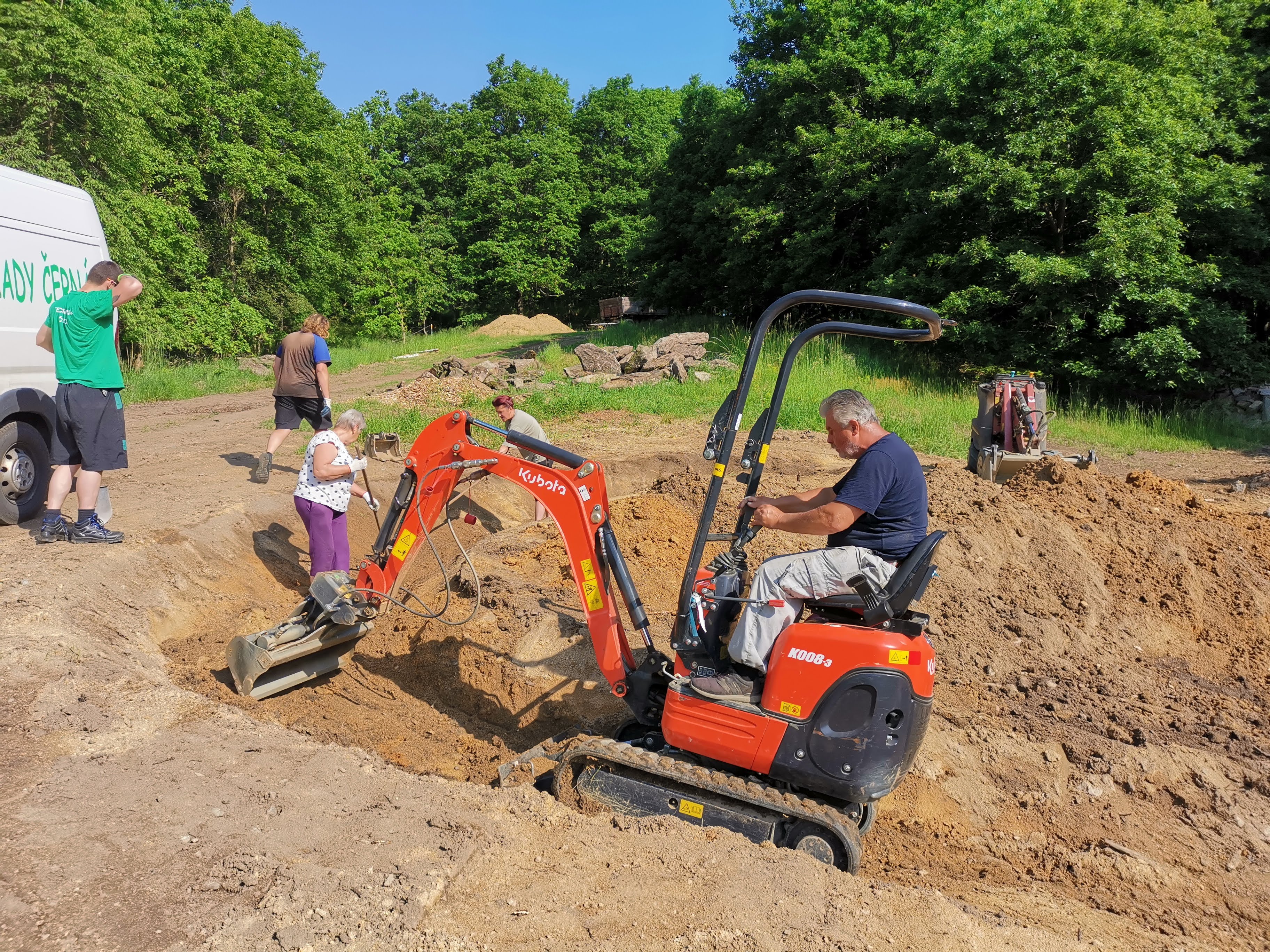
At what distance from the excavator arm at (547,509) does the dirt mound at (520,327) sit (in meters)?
31.4

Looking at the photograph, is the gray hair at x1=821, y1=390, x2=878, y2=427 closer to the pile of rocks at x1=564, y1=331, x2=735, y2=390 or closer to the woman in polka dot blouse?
the woman in polka dot blouse

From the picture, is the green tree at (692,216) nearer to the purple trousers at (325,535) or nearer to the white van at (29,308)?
the white van at (29,308)

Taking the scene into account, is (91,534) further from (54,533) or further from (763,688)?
(763,688)

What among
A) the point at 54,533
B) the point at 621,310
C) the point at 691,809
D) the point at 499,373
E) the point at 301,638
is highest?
the point at 621,310

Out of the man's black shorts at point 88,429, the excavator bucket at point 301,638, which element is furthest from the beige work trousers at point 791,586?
the man's black shorts at point 88,429

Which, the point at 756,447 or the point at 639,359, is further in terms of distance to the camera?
the point at 639,359

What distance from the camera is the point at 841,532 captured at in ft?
12.9

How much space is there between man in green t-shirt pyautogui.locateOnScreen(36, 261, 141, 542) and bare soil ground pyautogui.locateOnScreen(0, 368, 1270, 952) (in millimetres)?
328

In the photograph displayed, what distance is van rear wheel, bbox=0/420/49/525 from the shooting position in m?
7.09

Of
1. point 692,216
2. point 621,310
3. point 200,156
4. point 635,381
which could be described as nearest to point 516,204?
point 621,310

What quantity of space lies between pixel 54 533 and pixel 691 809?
18.3ft

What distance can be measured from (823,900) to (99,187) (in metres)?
20.2

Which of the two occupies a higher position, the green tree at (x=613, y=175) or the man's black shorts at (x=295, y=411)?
the green tree at (x=613, y=175)

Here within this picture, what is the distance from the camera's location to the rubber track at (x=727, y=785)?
3.84 metres
